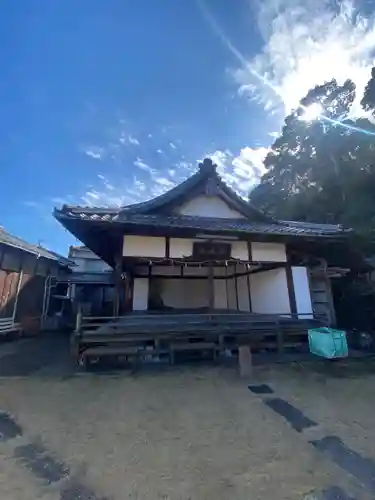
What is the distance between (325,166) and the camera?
2039 cm

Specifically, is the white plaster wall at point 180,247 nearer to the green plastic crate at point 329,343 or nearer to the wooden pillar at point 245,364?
the wooden pillar at point 245,364

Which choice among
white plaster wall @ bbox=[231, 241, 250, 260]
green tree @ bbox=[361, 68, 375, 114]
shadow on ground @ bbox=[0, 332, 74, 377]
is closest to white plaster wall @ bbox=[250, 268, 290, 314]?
white plaster wall @ bbox=[231, 241, 250, 260]

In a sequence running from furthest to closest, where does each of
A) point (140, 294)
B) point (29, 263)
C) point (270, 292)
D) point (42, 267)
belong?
point (42, 267) < point (29, 263) < point (140, 294) < point (270, 292)

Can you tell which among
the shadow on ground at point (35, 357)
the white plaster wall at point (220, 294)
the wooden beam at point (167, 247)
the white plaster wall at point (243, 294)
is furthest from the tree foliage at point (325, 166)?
the shadow on ground at point (35, 357)

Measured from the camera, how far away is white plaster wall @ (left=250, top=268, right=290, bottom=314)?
9195 mm

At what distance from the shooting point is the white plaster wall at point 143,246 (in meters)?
8.23

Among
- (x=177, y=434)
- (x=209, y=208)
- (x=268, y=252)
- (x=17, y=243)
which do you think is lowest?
(x=177, y=434)

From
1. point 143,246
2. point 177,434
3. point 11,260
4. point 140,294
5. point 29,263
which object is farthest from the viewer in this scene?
point 29,263

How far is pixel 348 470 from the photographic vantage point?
9.89ft

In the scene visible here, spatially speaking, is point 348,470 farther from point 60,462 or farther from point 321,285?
point 321,285

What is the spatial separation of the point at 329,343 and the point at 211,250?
3.93 m

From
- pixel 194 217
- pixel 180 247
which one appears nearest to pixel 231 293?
pixel 194 217

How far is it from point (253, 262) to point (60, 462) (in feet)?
23.3

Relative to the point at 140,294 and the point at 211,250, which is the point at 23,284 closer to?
the point at 140,294
